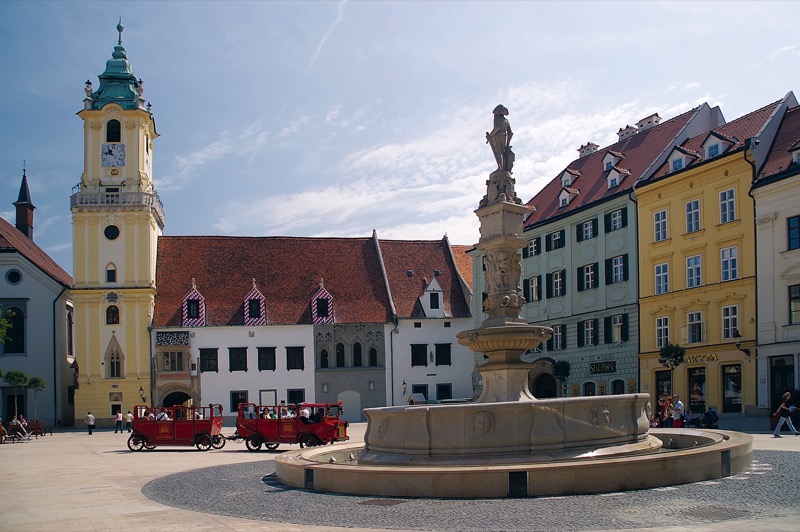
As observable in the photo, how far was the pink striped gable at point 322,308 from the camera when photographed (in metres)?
59.2

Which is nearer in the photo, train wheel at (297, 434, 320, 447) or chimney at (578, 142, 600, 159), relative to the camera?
train wheel at (297, 434, 320, 447)

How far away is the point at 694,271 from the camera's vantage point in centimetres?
4062

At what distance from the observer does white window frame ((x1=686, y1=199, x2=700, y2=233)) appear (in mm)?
40562

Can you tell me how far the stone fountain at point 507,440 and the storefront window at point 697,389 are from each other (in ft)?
69.7

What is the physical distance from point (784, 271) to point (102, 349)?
129 ft

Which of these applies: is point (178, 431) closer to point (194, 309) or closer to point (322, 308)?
point (194, 309)

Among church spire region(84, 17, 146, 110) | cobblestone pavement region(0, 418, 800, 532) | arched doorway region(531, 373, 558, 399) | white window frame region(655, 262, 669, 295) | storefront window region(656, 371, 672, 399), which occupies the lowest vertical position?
arched doorway region(531, 373, 558, 399)

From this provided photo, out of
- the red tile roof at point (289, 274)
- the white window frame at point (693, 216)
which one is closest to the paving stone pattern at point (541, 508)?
the white window frame at point (693, 216)

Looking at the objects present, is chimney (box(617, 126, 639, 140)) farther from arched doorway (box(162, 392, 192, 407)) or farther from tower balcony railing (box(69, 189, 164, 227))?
arched doorway (box(162, 392, 192, 407))

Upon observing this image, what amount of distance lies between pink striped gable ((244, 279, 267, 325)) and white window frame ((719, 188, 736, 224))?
30.0 meters

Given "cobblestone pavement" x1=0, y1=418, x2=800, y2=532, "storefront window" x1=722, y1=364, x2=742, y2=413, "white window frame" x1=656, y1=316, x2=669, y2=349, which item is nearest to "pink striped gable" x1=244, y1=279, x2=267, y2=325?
"white window frame" x1=656, y1=316, x2=669, y2=349

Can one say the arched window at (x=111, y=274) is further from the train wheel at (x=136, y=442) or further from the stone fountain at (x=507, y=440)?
Result: the stone fountain at (x=507, y=440)

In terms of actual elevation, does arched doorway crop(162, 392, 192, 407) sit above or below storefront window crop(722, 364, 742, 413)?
below

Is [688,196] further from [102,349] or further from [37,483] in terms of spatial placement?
[102,349]
